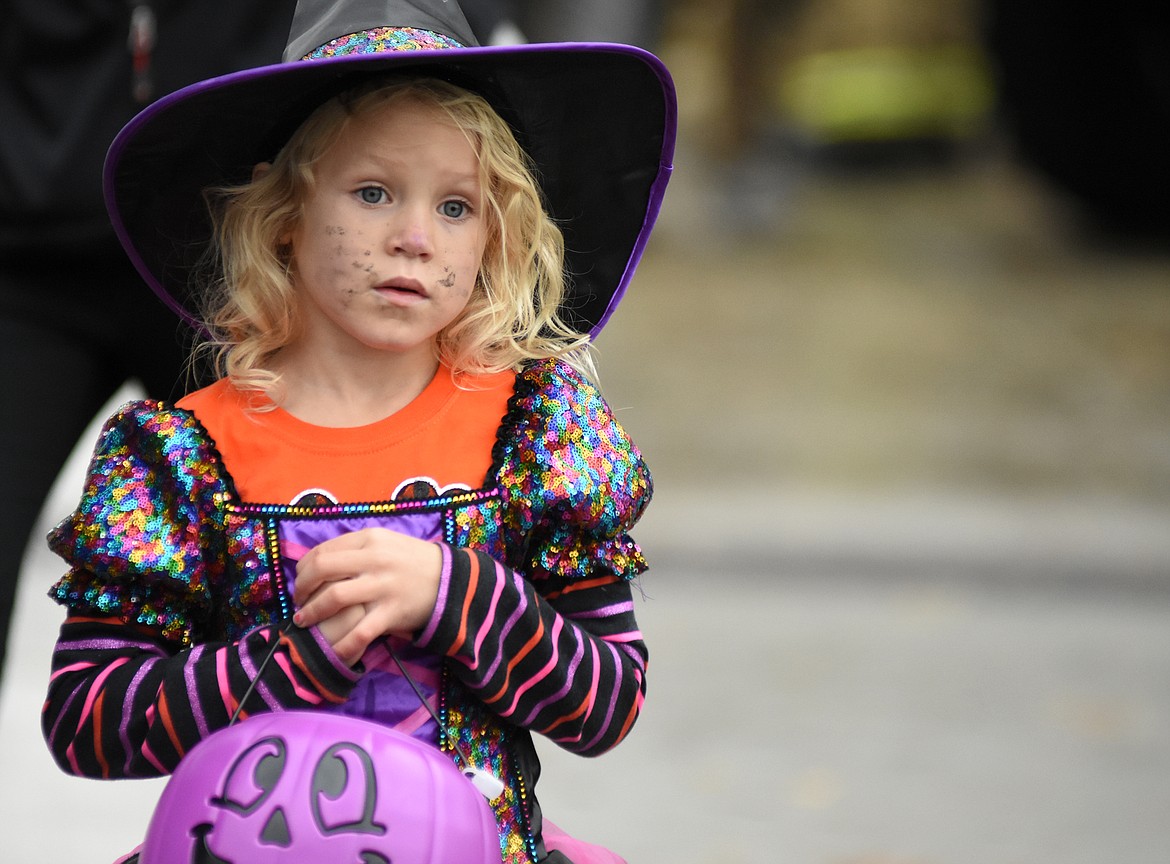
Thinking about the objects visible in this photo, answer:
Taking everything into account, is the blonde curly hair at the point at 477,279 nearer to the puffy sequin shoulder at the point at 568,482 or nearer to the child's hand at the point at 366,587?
the puffy sequin shoulder at the point at 568,482

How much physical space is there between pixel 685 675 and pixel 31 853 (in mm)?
1974

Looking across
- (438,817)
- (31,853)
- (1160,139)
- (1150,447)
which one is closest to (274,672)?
(438,817)

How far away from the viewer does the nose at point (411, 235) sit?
1.68 m

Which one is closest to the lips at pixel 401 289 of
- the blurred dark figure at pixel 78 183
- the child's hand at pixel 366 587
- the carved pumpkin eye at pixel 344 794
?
the child's hand at pixel 366 587

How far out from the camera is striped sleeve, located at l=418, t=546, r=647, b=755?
5.41 ft

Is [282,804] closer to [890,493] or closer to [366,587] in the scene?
[366,587]

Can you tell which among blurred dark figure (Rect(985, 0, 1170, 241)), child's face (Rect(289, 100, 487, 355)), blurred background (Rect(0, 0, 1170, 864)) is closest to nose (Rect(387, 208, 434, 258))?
child's face (Rect(289, 100, 487, 355))

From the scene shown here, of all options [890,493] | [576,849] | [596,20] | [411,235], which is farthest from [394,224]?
[890,493]

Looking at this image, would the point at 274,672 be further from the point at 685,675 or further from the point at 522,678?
the point at 685,675

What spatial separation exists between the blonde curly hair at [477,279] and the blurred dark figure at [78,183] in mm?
565

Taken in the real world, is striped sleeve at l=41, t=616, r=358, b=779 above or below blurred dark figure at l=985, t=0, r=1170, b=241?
below

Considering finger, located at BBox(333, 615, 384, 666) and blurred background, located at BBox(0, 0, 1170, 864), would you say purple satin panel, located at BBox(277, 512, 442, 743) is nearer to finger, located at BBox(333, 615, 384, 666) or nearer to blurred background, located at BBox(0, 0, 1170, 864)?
finger, located at BBox(333, 615, 384, 666)

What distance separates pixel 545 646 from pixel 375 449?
271 millimetres

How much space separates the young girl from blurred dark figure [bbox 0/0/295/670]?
0.57 m
